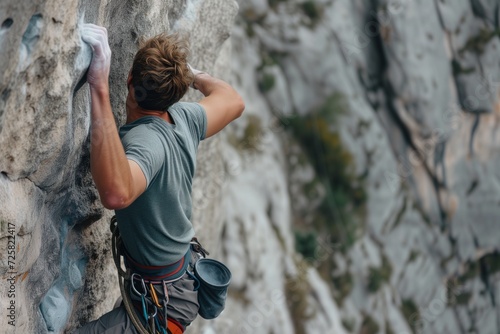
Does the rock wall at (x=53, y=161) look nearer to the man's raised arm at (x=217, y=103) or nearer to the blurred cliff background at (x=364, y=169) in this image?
the man's raised arm at (x=217, y=103)

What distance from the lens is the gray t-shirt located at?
4.20 meters

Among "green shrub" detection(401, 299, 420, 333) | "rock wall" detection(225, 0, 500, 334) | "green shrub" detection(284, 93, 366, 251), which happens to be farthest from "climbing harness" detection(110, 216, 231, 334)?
"green shrub" detection(401, 299, 420, 333)

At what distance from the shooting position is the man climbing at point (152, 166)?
3830 millimetres

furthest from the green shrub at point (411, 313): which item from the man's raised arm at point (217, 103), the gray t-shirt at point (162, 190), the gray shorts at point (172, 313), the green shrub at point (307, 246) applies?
the gray t-shirt at point (162, 190)

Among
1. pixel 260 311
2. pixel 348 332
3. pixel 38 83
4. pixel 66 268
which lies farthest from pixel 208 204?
pixel 348 332

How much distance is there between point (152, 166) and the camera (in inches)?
160

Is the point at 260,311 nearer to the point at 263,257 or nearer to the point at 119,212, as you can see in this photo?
the point at 263,257

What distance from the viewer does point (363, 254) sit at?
22.8 meters

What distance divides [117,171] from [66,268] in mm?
1823

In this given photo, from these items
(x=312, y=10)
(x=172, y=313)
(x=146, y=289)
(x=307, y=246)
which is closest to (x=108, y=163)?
(x=146, y=289)

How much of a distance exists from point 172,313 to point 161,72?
1.72 m

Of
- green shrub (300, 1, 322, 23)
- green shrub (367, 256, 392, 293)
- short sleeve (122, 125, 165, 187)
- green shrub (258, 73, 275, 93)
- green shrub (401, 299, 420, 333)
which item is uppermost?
short sleeve (122, 125, 165, 187)

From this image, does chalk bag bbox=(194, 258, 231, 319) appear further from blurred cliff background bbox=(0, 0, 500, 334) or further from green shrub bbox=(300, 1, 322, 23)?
green shrub bbox=(300, 1, 322, 23)

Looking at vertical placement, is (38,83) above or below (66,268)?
above
